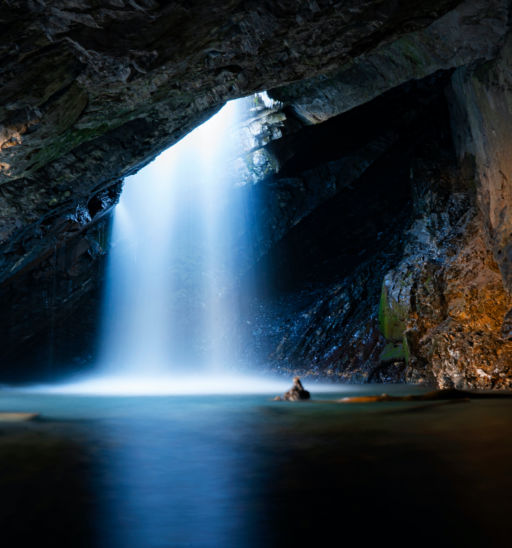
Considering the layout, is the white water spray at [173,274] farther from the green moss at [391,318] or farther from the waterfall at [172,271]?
the green moss at [391,318]

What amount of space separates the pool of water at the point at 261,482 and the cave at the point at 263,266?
0.8 inches

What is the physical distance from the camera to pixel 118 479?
8.75 feet

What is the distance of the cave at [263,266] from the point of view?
2.42 metres

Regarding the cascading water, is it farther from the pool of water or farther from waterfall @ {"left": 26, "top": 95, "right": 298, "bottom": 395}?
the pool of water

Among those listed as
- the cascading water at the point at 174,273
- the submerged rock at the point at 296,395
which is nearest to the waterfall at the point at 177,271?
the cascading water at the point at 174,273

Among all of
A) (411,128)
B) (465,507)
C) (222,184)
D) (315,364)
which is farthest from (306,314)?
(465,507)

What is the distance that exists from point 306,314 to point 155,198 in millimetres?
6559

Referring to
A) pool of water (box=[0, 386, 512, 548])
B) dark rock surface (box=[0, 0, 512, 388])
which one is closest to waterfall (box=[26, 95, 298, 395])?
dark rock surface (box=[0, 0, 512, 388])

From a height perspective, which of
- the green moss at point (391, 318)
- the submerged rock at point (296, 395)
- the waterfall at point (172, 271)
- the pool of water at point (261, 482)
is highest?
the waterfall at point (172, 271)

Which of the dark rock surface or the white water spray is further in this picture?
the white water spray

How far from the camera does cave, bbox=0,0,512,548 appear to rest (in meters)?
2.42

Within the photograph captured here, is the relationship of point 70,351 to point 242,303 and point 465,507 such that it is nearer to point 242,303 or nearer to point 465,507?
point 242,303

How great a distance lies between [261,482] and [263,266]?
13270mm

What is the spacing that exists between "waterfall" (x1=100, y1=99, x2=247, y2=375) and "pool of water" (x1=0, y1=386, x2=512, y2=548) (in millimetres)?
11020
